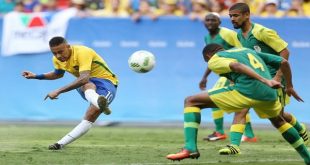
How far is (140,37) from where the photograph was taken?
65.9ft

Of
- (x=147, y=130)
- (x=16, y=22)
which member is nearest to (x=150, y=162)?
(x=147, y=130)

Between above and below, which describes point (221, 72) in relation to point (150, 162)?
above

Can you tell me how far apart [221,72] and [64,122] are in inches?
381

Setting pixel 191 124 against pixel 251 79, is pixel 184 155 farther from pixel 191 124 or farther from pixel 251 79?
pixel 251 79

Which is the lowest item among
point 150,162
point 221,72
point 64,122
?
point 64,122

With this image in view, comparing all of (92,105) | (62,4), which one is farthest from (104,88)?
(62,4)

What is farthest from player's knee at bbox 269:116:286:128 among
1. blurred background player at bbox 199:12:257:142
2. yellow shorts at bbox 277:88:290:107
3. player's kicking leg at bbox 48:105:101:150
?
blurred background player at bbox 199:12:257:142

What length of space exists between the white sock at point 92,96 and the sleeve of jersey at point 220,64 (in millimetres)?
2634

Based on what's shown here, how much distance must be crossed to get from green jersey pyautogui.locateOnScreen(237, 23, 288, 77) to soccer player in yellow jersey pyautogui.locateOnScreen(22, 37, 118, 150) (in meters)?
2.24

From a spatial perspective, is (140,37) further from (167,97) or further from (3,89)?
(3,89)

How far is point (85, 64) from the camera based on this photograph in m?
13.5

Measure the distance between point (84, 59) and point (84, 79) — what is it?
39 cm

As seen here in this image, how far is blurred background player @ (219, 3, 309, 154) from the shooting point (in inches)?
504

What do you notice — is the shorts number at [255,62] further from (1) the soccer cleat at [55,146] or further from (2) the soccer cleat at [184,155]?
(1) the soccer cleat at [55,146]
